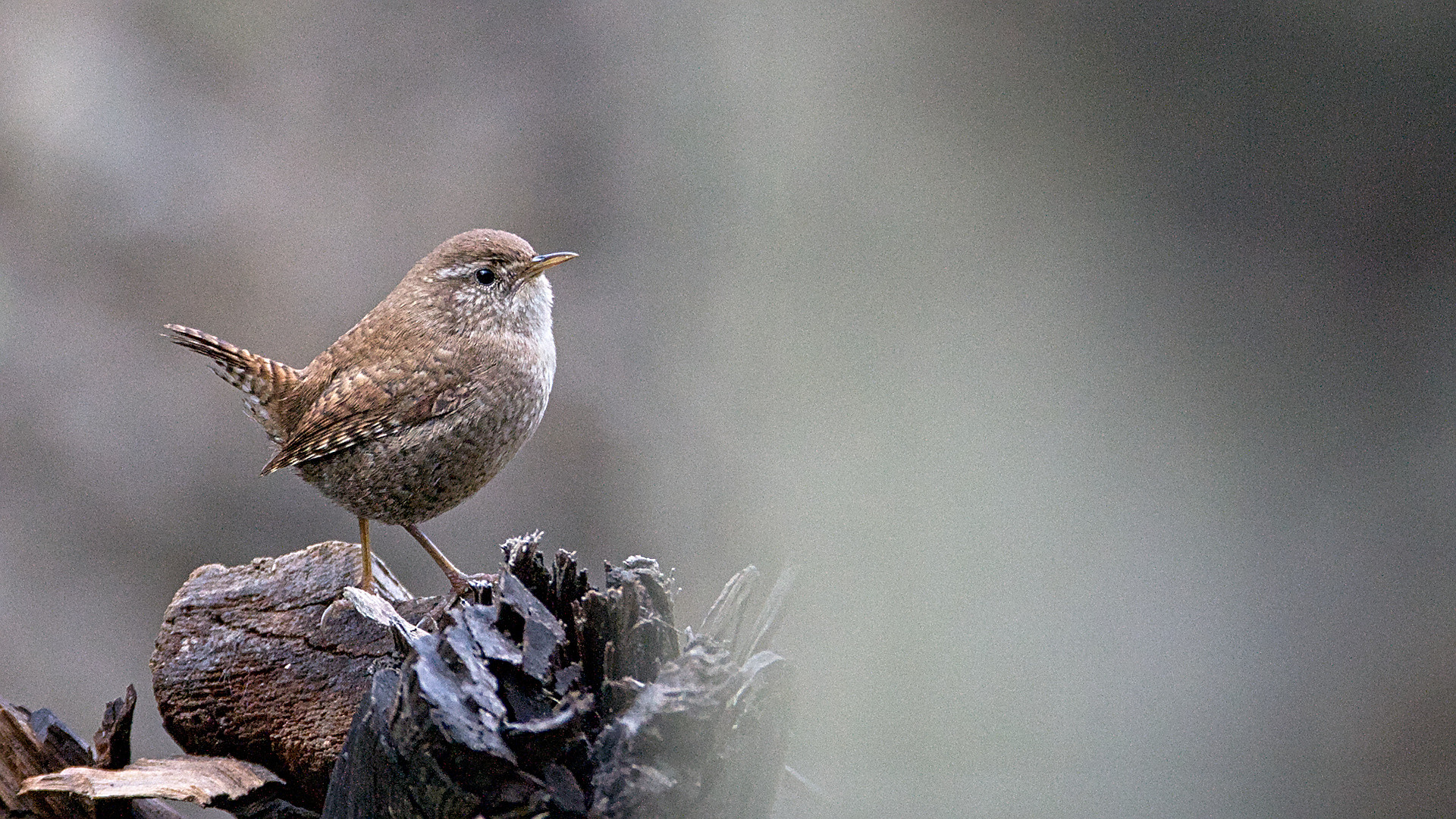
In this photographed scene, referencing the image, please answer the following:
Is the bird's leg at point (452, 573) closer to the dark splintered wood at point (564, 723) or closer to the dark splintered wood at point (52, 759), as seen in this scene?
the dark splintered wood at point (564, 723)

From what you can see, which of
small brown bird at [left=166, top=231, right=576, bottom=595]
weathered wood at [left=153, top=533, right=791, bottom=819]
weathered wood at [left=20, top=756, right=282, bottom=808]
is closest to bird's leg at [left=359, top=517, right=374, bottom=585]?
small brown bird at [left=166, top=231, right=576, bottom=595]

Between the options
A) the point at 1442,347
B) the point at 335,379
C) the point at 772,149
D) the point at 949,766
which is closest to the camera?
the point at 1442,347

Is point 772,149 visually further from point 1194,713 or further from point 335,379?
point 1194,713

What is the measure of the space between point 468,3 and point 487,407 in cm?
209

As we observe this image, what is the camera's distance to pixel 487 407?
6.75 ft

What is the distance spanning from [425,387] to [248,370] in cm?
51

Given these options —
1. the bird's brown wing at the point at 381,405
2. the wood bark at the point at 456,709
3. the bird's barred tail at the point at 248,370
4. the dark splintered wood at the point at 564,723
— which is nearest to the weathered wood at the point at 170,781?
the wood bark at the point at 456,709

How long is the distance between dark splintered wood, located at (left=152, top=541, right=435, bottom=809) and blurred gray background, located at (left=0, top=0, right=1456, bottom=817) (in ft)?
2.59

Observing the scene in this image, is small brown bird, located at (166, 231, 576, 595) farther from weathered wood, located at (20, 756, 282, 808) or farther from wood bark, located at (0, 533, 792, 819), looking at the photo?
weathered wood, located at (20, 756, 282, 808)

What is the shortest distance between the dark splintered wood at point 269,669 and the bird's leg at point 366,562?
0.03 m

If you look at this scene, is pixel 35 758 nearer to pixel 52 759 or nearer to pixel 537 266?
pixel 52 759

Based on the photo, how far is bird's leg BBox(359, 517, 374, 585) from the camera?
76.5 inches

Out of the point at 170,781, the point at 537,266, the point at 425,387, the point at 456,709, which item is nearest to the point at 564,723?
the point at 456,709

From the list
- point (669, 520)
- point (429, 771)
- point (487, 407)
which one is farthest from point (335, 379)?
point (669, 520)
